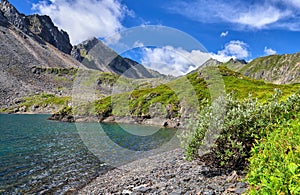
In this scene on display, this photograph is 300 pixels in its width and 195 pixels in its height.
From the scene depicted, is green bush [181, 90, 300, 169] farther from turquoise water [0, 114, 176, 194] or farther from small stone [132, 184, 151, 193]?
turquoise water [0, 114, 176, 194]

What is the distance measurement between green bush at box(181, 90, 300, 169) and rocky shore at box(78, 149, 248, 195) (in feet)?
4.13

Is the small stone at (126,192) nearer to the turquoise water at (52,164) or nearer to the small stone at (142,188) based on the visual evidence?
the small stone at (142,188)

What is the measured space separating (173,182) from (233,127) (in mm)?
5694

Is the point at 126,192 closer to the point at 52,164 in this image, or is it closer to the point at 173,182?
the point at 173,182

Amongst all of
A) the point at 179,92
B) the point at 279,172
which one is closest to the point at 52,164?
the point at 279,172

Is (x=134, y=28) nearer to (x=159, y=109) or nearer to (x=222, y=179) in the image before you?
(x=222, y=179)

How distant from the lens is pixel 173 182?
53.6ft

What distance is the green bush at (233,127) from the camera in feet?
48.6

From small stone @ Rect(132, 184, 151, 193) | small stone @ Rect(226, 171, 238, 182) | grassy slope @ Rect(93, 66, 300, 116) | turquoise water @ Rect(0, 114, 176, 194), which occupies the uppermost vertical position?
grassy slope @ Rect(93, 66, 300, 116)

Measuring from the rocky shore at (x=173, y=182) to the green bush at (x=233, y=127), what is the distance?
1258 mm

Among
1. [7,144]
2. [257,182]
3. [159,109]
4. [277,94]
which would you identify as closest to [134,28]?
[277,94]

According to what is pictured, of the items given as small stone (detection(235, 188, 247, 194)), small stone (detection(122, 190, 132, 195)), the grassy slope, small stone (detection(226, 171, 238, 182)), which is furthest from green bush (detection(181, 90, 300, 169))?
the grassy slope

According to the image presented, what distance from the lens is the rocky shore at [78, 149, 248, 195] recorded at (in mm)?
13100

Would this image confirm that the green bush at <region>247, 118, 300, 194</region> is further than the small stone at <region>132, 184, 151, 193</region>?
No
